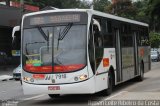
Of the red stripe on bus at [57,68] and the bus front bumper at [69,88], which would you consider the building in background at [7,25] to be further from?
the bus front bumper at [69,88]

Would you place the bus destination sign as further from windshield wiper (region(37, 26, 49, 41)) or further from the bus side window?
the bus side window

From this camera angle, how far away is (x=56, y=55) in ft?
47.8

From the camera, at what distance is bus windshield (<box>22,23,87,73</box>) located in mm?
14443

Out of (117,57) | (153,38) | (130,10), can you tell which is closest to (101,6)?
(130,10)

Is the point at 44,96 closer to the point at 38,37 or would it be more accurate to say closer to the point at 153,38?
the point at 38,37

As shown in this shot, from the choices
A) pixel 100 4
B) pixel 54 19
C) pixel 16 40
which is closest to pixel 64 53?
pixel 54 19

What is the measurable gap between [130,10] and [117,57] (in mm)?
69329

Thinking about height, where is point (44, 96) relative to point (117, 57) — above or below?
below

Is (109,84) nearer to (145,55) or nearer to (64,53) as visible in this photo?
(64,53)

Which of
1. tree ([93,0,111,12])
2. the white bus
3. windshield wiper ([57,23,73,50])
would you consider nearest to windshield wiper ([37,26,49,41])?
the white bus

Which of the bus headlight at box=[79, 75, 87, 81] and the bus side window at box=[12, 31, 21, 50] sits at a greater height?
the bus side window at box=[12, 31, 21, 50]

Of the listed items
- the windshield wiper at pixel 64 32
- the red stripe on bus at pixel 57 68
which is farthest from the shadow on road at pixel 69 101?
the windshield wiper at pixel 64 32

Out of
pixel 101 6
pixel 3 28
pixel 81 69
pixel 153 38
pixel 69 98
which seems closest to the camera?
pixel 81 69

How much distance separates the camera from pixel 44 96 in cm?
1803
